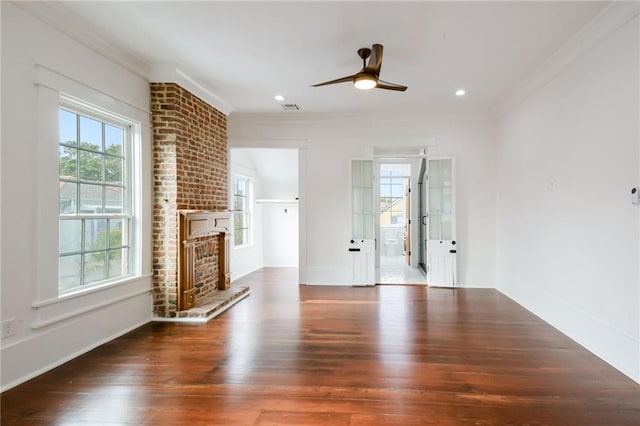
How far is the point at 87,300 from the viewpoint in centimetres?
308

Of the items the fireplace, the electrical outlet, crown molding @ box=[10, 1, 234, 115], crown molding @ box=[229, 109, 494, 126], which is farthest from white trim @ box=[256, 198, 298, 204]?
the electrical outlet

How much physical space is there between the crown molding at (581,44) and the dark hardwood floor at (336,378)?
2.85 metres

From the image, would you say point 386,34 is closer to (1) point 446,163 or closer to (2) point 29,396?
(1) point 446,163

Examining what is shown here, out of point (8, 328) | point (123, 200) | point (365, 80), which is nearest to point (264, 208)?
point (123, 200)

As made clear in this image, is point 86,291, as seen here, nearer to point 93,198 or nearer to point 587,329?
point 93,198

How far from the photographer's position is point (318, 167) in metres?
5.94

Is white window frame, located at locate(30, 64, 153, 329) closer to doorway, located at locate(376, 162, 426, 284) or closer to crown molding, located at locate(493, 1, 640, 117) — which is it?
crown molding, located at locate(493, 1, 640, 117)

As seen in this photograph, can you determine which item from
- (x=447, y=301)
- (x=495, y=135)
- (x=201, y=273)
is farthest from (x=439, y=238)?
(x=201, y=273)

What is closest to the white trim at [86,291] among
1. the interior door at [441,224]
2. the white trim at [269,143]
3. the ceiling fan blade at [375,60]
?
the white trim at [269,143]

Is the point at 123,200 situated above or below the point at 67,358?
above

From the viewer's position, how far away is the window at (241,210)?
664 centimetres

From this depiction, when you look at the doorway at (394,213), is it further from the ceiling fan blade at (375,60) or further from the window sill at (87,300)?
the window sill at (87,300)

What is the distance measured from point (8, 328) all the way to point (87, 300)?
0.69 meters

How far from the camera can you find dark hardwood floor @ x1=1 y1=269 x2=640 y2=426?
82.5 inches
